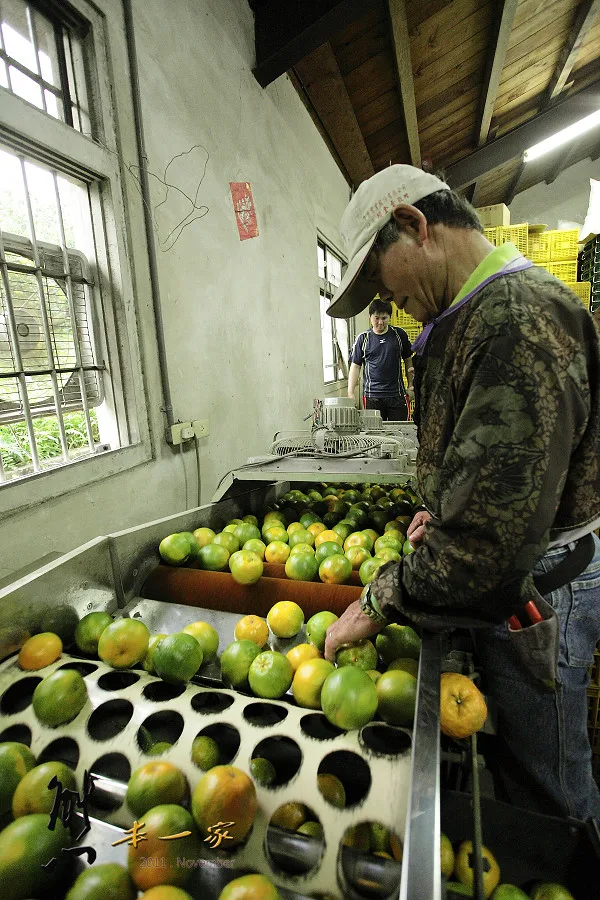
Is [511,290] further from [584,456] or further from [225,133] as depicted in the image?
[225,133]

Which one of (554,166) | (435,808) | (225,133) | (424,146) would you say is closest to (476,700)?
(435,808)

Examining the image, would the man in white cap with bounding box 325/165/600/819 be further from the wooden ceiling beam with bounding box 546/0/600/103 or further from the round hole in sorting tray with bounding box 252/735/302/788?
the wooden ceiling beam with bounding box 546/0/600/103

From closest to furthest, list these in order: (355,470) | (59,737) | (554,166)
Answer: (59,737)
(355,470)
(554,166)

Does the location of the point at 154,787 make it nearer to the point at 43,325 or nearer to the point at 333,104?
the point at 43,325

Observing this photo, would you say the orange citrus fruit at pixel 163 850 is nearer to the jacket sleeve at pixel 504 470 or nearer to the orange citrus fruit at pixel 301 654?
the orange citrus fruit at pixel 301 654

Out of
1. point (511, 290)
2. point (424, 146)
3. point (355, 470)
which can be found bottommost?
point (355, 470)

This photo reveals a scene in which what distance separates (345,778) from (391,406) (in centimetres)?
487

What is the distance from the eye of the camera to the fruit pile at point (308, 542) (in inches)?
67.1

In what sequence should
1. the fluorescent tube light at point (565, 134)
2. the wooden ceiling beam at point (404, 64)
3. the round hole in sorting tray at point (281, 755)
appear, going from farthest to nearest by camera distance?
the fluorescent tube light at point (565, 134) → the wooden ceiling beam at point (404, 64) → the round hole in sorting tray at point (281, 755)

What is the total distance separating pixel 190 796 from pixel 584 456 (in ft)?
3.86

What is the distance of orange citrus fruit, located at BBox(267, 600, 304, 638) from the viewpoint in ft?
4.64

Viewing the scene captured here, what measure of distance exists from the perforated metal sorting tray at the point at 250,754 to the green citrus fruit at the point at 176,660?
27 mm

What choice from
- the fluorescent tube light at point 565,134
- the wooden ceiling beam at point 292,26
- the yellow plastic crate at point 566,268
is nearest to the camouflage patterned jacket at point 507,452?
the wooden ceiling beam at point 292,26

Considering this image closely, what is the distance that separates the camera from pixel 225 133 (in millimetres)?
3410
